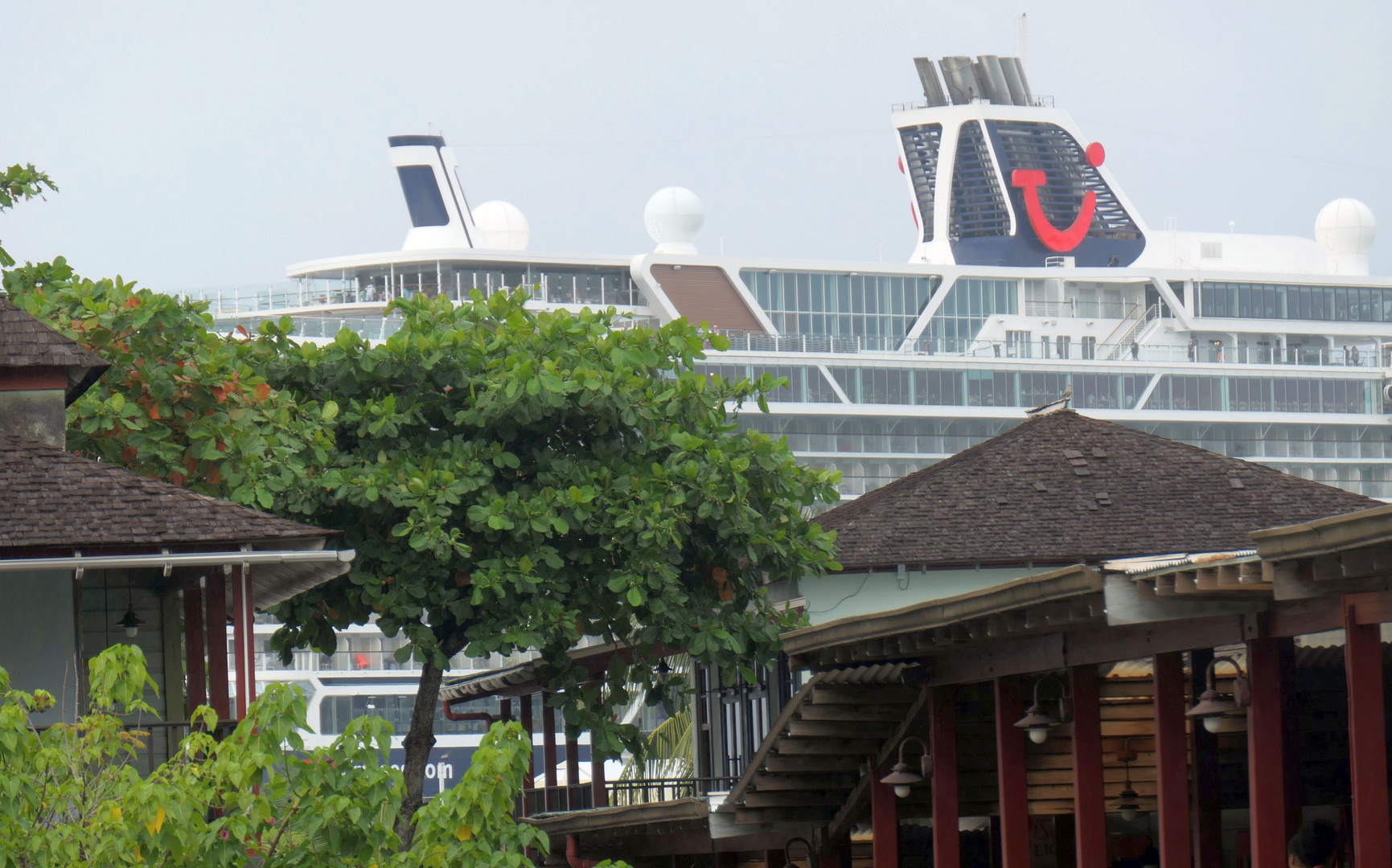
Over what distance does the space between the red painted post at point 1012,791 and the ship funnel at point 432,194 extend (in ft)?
261

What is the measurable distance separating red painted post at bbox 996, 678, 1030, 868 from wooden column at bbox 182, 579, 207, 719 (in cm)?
559

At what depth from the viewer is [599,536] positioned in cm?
2022

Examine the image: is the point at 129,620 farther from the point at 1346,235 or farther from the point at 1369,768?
the point at 1346,235

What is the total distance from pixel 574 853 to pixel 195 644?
6744 mm

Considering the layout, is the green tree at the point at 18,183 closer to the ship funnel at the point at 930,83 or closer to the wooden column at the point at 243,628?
the wooden column at the point at 243,628

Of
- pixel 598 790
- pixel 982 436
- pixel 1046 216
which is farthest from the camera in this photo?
pixel 1046 216

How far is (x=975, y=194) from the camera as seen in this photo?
9794 centimetres

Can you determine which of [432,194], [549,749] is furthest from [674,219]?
[549,749]

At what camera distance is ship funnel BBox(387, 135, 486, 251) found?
91.5 m

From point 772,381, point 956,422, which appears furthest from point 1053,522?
point 956,422

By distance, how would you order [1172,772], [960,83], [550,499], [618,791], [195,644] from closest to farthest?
[1172,772], [195,644], [550,499], [618,791], [960,83]

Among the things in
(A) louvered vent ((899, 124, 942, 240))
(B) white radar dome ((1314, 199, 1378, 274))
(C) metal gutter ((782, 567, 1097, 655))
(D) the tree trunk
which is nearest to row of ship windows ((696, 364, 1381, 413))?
(B) white radar dome ((1314, 199, 1378, 274))

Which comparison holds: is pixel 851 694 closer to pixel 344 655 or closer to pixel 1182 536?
pixel 1182 536

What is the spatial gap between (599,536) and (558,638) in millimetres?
985
